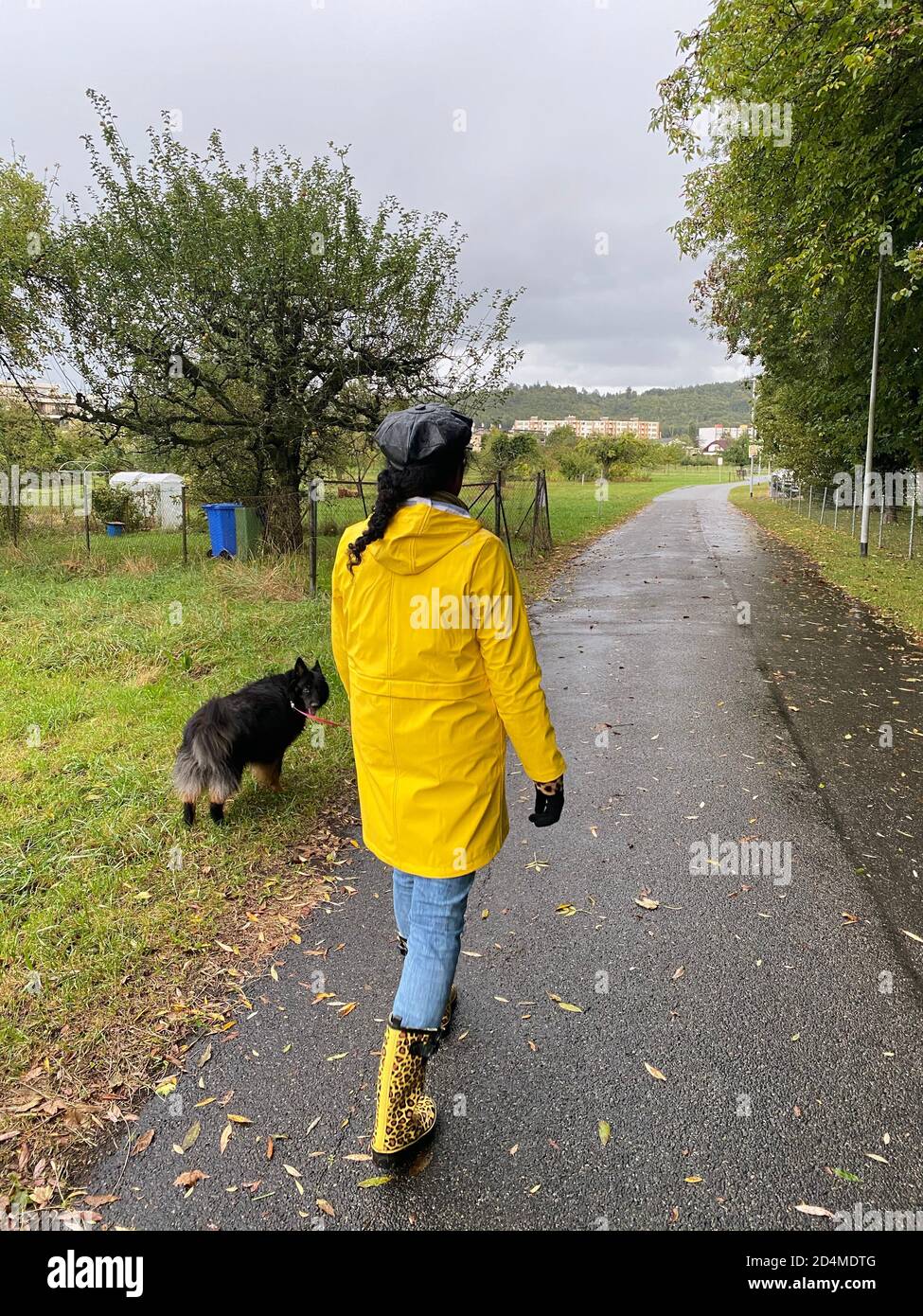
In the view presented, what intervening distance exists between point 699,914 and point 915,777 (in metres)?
2.50

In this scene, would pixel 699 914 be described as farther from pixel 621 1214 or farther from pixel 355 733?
pixel 355 733

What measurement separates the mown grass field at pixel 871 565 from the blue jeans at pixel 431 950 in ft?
30.2

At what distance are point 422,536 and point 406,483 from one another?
16cm

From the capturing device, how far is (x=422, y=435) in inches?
80.2

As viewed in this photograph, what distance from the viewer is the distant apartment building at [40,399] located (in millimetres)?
13516

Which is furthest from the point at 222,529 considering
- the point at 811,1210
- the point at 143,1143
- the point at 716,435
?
the point at 716,435

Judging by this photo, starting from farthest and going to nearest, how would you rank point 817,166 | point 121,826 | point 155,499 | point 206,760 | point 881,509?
1. point 155,499
2. point 881,509
3. point 817,166
4. point 121,826
5. point 206,760

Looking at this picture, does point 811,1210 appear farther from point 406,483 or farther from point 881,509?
point 881,509

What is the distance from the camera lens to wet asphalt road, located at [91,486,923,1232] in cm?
216

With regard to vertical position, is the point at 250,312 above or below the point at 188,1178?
above

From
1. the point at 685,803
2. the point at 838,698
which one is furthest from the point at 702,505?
the point at 685,803

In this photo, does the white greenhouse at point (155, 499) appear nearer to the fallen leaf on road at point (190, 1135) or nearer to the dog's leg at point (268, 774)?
the dog's leg at point (268, 774)

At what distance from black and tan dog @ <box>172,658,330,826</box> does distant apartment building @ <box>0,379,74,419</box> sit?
38.2 feet

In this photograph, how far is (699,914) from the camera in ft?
11.7
